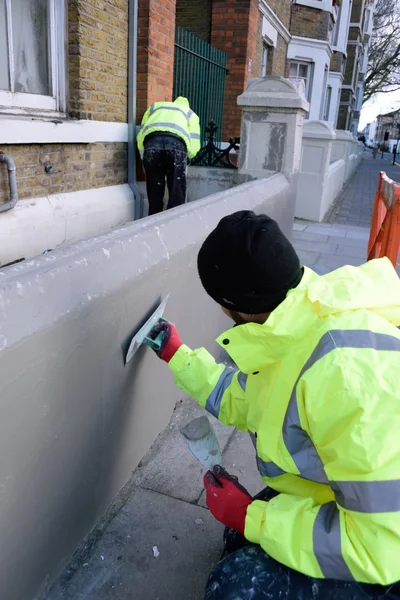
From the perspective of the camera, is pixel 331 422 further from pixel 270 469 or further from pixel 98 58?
pixel 98 58

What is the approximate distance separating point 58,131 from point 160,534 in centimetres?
326

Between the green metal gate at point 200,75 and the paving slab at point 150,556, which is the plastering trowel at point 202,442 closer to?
the paving slab at point 150,556

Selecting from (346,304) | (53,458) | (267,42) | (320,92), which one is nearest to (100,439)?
(53,458)

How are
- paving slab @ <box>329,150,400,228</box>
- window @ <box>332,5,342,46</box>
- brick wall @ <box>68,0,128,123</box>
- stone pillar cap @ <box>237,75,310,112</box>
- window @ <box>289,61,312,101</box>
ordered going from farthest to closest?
1. window @ <box>332,5,342,46</box>
2. window @ <box>289,61,312,101</box>
3. paving slab @ <box>329,150,400,228</box>
4. stone pillar cap @ <box>237,75,310,112</box>
5. brick wall @ <box>68,0,128,123</box>

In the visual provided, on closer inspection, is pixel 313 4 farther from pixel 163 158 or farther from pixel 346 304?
pixel 346 304

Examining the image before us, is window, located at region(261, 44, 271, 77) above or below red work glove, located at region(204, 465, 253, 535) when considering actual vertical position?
above

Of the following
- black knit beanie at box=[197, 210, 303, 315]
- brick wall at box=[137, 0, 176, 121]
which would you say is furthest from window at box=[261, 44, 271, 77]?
black knit beanie at box=[197, 210, 303, 315]

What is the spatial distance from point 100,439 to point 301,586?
87 centimetres

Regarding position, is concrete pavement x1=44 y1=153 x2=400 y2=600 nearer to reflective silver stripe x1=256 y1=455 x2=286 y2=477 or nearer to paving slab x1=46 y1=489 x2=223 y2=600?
paving slab x1=46 y1=489 x2=223 y2=600

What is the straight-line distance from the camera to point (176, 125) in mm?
5191

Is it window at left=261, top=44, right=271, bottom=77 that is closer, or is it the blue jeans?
the blue jeans

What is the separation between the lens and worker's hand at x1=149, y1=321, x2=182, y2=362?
2.17m

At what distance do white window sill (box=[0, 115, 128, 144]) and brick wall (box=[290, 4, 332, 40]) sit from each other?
42.2ft

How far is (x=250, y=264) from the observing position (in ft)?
4.69
